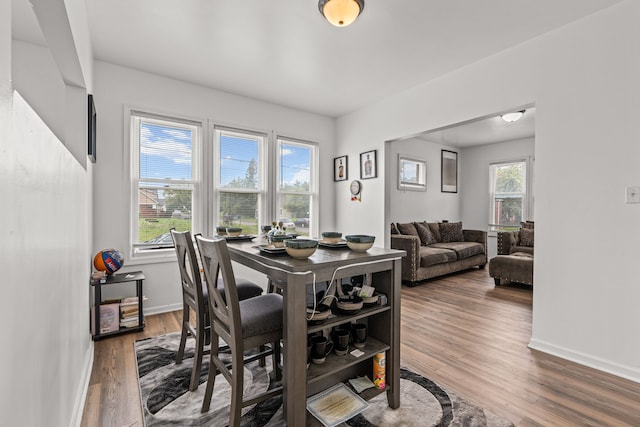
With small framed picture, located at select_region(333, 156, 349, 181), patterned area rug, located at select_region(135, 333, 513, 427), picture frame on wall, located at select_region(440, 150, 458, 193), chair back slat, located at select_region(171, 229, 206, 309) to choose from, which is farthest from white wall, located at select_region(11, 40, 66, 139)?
picture frame on wall, located at select_region(440, 150, 458, 193)

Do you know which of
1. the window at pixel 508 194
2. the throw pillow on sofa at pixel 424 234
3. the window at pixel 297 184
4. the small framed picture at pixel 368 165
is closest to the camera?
the small framed picture at pixel 368 165

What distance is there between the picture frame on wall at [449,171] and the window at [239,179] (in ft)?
14.3

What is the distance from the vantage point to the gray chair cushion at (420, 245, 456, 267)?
4.62m

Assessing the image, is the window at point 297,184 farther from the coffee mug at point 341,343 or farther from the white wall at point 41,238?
the coffee mug at point 341,343

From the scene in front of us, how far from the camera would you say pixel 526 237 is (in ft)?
17.3

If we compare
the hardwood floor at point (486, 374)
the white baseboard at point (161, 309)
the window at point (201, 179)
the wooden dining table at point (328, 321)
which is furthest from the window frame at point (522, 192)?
the white baseboard at point (161, 309)

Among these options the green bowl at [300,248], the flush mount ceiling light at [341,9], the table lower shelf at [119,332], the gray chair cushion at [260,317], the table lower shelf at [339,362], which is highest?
the flush mount ceiling light at [341,9]

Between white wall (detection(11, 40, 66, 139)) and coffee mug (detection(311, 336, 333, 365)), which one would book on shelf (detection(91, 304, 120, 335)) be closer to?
white wall (detection(11, 40, 66, 139))

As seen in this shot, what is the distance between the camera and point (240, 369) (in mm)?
1486

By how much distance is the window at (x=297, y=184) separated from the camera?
4.43 m

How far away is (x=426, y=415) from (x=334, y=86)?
11.0 ft

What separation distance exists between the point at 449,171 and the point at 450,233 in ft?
5.48

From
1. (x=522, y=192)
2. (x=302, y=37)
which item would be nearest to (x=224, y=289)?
(x=302, y=37)

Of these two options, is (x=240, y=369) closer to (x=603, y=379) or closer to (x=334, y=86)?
(x=603, y=379)
